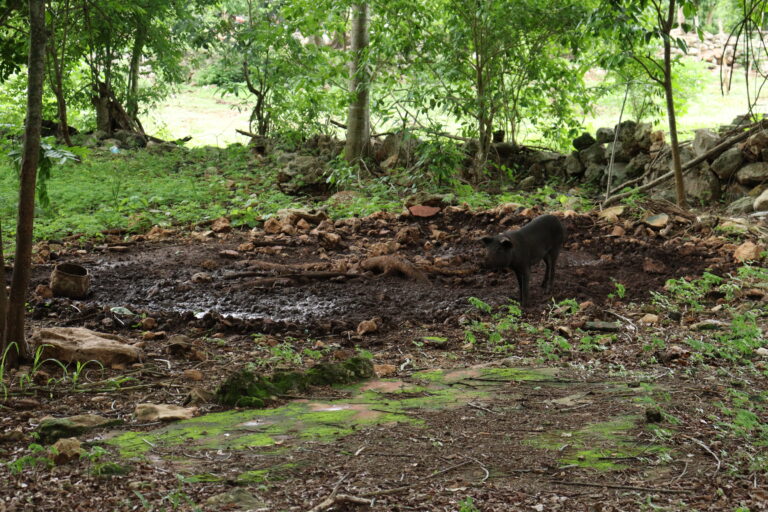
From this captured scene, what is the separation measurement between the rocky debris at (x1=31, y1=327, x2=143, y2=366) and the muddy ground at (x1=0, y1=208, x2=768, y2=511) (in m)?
0.11

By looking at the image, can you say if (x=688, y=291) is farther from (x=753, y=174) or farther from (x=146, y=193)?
(x=146, y=193)

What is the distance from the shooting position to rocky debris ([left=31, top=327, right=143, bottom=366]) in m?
4.13

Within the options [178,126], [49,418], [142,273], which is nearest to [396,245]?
[142,273]

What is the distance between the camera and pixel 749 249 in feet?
22.5

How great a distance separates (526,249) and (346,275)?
1716 mm

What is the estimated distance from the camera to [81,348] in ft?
13.8

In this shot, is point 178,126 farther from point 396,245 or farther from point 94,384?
point 94,384

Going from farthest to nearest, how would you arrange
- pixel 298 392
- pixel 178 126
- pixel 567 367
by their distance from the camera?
1. pixel 178 126
2. pixel 567 367
3. pixel 298 392

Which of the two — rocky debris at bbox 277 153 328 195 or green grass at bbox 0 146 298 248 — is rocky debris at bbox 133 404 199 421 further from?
rocky debris at bbox 277 153 328 195

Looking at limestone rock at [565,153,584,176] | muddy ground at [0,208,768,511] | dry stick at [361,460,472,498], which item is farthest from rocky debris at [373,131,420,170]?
dry stick at [361,460,472,498]

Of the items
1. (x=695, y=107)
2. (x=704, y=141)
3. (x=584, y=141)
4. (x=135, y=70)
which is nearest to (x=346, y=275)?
(x=704, y=141)

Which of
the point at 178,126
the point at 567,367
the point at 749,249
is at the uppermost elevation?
the point at 178,126

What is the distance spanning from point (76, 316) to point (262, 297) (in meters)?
1.52

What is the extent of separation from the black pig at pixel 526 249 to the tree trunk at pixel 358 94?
552cm
